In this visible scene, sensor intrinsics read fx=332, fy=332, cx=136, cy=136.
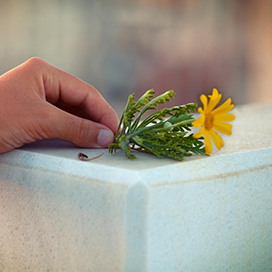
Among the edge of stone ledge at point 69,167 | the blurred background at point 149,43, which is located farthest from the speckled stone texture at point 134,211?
the blurred background at point 149,43

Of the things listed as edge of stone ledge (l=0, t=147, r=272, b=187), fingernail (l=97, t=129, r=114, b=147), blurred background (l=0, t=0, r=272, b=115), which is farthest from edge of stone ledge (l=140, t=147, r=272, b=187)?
blurred background (l=0, t=0, r=272, b=115)

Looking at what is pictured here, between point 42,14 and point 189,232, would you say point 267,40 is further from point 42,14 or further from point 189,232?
point 189,232

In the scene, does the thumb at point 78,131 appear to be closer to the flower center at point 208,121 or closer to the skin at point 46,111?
the skin at point 46,111

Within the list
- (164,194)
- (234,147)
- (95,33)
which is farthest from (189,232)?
(95,33)

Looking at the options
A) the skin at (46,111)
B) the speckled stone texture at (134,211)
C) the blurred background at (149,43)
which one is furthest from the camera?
the blurred background at (149,43)

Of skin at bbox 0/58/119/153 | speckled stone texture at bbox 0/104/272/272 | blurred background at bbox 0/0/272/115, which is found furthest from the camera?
blurred background at bbox 0/0/272/115

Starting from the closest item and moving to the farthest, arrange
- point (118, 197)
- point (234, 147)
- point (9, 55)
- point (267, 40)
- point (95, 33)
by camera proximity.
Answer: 1. point (118, 197)
2. point (234, 147)
3. point (9, 55)
4. point (95, 33)
5. point (267, 40)

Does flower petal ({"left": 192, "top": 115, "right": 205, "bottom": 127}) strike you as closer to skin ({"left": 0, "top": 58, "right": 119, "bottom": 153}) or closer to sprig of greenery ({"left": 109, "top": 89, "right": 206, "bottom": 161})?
sprig of greenery ({"left": 109, "top": 89, "right": 206, "bottom": 161})

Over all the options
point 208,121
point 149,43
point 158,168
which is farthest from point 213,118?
point 149,43
